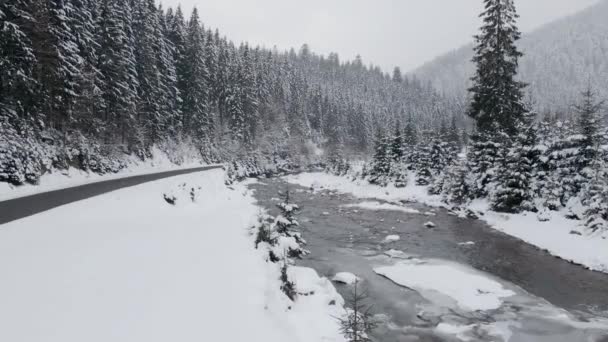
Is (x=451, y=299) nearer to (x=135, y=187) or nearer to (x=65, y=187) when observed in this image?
(x=135, y=187)

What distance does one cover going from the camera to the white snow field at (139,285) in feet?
17.7

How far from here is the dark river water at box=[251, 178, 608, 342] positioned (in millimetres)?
9625

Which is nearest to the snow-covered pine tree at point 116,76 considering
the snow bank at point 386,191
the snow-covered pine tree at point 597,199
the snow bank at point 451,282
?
the snow bank at point 386,191

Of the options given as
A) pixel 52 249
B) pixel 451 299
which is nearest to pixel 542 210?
pixel 451 299

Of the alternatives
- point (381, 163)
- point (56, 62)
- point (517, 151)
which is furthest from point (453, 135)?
point (56, 62)

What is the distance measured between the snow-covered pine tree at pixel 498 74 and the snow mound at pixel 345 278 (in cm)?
1980

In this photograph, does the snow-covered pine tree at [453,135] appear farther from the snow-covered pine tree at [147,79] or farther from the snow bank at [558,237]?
the snow-covered pine tree at [147,79]

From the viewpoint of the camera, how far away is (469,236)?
19.8 m

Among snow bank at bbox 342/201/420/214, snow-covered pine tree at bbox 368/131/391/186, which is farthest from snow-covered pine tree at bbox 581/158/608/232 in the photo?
snow-covered pine tree at bbox 368/131/391/186

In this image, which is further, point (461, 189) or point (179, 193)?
point (461, 189)

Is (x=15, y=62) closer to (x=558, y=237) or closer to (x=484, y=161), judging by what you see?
(x=558, y=237)

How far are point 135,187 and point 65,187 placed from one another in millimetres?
3041

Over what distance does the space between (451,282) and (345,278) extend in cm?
403

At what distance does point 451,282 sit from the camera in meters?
13.1
